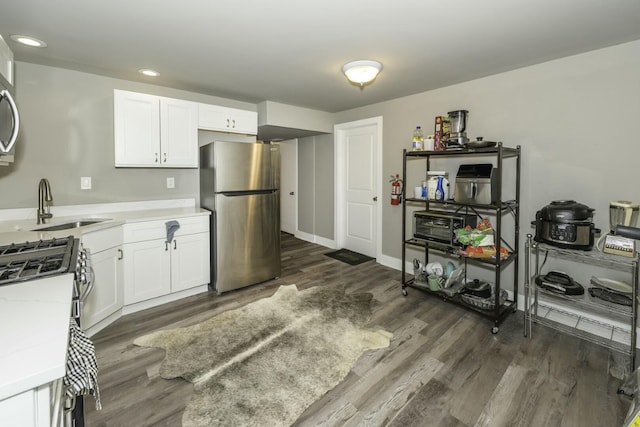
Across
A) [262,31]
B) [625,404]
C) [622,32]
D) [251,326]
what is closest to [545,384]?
[625,404]

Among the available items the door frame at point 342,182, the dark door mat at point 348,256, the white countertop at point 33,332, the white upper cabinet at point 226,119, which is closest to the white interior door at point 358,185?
the door frame at point 342,182

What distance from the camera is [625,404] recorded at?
172 cm

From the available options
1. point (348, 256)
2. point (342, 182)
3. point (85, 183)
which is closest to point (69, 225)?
point (85, 183)

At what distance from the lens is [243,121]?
3.74 metres

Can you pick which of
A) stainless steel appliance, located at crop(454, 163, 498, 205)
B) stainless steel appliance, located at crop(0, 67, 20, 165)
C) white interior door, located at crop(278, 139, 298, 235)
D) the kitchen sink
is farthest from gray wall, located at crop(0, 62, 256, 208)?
stainless steel appliance, located at crop(454, 163, 498, 205)

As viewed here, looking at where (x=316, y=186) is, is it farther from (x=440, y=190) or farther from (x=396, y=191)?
(x=440, y=190)

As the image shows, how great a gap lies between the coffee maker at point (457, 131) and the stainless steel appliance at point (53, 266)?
2930mm

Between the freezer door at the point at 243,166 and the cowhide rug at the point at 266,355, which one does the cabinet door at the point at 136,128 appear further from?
the cowhide rug at the point at 266,355

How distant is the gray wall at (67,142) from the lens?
2670 mm

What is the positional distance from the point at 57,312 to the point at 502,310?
311 centimetres

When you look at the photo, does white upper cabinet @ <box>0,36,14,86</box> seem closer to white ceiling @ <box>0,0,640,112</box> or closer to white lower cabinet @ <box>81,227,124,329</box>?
white ceiling @ <box>0,0,640,112</box>

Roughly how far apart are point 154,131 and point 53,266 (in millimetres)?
→ 2135

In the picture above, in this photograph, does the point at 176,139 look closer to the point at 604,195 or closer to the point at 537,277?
the point at 537,277

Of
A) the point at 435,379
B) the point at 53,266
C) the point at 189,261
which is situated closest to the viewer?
the point at 53,266
